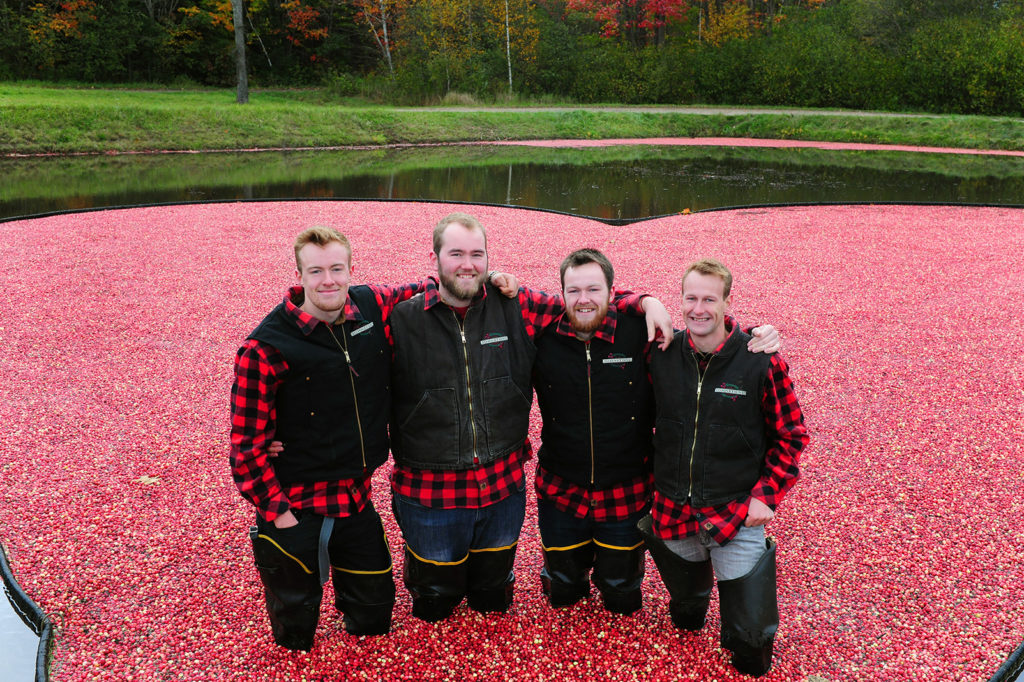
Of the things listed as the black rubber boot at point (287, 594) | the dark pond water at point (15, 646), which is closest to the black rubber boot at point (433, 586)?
the black rubber boot at point (287, 594)

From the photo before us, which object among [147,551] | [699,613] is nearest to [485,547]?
[699,613]

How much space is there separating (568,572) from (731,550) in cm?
70

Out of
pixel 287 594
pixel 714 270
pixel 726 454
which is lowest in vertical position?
pixel 287 594

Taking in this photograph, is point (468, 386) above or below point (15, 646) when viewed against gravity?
above

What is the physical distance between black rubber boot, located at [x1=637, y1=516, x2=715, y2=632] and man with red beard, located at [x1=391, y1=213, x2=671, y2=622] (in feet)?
1.86

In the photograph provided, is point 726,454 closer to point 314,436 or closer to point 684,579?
point 684,579

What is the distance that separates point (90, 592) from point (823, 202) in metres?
13.1

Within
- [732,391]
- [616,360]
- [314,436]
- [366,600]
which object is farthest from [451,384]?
[732,391]

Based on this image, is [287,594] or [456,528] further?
[456,528]

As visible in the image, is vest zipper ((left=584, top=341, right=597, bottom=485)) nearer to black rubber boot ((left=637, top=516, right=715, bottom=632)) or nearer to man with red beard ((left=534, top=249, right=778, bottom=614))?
man with red beard ((left=534, top=249, right=778, bottom=614))

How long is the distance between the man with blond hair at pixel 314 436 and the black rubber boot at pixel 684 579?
3.45 feet

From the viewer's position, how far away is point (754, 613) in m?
2.83

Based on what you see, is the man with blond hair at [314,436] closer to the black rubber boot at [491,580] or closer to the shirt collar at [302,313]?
the shirt collar at [302,313]

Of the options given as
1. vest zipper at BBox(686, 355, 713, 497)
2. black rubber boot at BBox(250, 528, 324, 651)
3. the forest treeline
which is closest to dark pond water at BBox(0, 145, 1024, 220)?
the forest treeline
